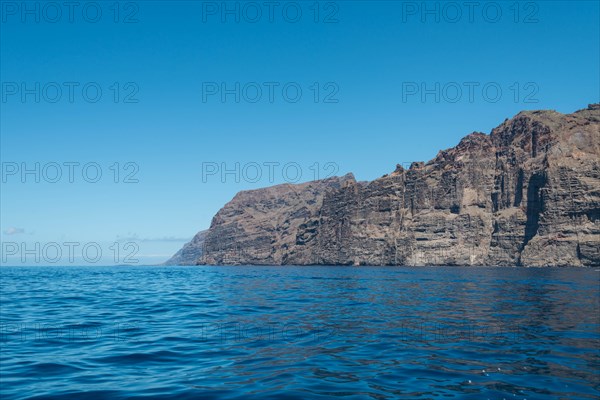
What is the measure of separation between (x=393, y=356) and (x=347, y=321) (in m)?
8.57

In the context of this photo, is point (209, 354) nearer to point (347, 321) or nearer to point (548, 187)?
point (347, 321)

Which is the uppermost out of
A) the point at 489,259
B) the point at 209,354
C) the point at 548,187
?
the point at 548,187

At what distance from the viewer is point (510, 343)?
57.9 feet

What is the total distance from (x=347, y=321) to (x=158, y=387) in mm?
13593

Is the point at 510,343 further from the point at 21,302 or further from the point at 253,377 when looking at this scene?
the point at 21,302

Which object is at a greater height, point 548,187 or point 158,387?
point 548,187

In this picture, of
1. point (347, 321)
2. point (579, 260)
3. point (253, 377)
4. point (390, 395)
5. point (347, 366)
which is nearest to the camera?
point (390, 395)

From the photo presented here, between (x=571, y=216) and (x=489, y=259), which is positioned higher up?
(x=571, y=216)

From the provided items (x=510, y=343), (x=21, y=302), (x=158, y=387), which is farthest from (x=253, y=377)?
(x=21, y=302)

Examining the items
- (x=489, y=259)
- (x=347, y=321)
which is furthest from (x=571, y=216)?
(x=347, y=321)

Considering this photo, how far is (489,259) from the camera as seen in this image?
18888cm

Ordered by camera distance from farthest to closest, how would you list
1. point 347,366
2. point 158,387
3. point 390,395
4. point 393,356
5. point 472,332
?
point 472,332 < point 393,356 < point 347,366 < point 158,387 < point 390,395

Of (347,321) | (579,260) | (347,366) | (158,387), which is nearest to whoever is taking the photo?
(158,387)

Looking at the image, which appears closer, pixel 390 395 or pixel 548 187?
pixel 390 395
